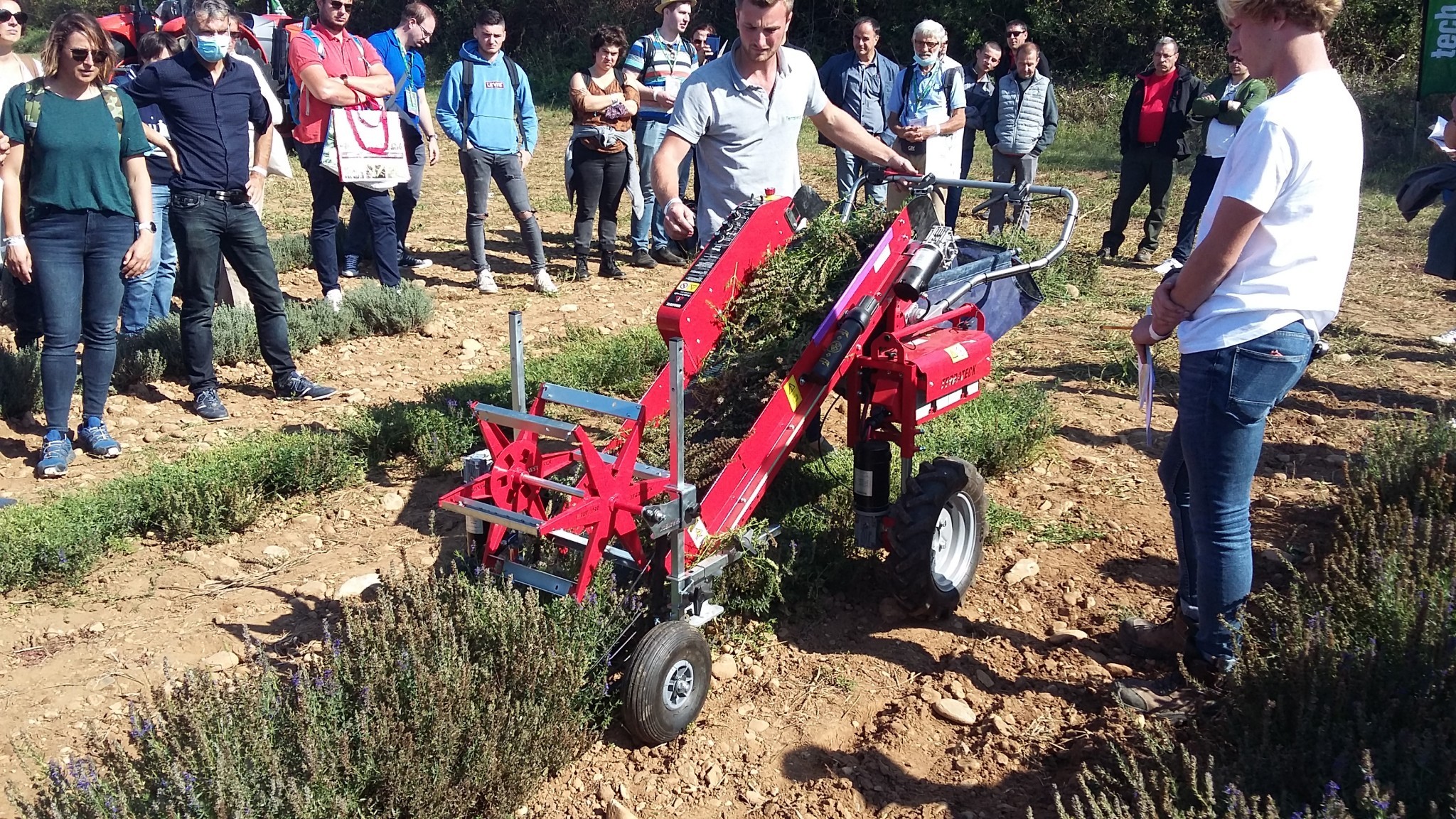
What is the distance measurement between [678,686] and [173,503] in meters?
2.97

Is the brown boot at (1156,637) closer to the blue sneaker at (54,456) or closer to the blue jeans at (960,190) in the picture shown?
the blue sneaker at (54,456)

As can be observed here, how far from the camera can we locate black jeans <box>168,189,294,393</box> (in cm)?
658

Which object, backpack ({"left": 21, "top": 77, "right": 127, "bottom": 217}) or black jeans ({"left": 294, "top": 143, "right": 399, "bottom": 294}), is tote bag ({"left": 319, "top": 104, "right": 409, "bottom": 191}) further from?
backpack ({"left": 21, "top": 77, "right": 127, "bottom": 217})

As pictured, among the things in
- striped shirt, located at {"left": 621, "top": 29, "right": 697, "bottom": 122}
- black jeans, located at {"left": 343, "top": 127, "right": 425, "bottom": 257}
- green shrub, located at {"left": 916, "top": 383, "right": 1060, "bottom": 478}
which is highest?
striped shirt, located at {"left": 621, "top": 29, "right": 697, "bottom": 122}

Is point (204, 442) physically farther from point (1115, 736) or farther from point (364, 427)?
point (1115, 736)

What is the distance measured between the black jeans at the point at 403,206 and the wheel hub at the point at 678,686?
6976 millimetres

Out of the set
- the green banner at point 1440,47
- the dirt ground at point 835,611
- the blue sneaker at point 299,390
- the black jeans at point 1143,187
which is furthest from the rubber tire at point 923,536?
the green banner at point 1440,47

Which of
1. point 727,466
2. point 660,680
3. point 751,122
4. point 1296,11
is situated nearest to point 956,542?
point 727,466

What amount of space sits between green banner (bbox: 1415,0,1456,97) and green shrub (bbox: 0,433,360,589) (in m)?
10.9

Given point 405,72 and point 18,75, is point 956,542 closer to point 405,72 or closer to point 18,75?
point 18,75

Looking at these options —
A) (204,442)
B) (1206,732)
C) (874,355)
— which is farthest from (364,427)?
(1206,732)

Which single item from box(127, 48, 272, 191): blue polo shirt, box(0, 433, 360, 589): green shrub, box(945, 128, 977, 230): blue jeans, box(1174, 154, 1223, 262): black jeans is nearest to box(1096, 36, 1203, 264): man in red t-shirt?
box(1174, 154, 1223, 262): black jeans

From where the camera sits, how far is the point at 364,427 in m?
6.20

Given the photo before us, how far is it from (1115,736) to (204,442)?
205 inches
